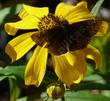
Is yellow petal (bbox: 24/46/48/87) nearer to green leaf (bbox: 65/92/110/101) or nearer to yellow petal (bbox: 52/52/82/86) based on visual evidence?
yellow petal (bbox: 52/52/82/86)

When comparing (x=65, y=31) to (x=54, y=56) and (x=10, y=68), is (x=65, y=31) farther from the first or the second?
(x=10, y=68)

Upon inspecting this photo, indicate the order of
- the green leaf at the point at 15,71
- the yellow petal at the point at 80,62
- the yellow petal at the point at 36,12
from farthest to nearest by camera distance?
the green leaf at the point at 15,71
the yellow petal at the point at 36,12
the yellow petal at the point at 80,62

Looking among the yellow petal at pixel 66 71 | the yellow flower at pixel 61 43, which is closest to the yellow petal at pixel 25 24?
the yellow flower at pixel 61 43

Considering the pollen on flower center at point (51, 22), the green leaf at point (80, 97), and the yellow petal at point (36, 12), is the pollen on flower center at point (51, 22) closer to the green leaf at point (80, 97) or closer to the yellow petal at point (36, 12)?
the yellow petal at point (36, 12)

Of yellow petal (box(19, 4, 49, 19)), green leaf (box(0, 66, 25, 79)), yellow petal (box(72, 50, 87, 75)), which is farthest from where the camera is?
green leaf (box(0, 66, 25, 79))

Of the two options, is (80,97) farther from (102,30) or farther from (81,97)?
(102,30)

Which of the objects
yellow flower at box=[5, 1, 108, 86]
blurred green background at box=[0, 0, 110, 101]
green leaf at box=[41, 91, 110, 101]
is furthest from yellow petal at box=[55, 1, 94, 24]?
green leaf at box=[41, 91, 110, 101]

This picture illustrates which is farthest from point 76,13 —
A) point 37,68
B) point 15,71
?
point 15,71
